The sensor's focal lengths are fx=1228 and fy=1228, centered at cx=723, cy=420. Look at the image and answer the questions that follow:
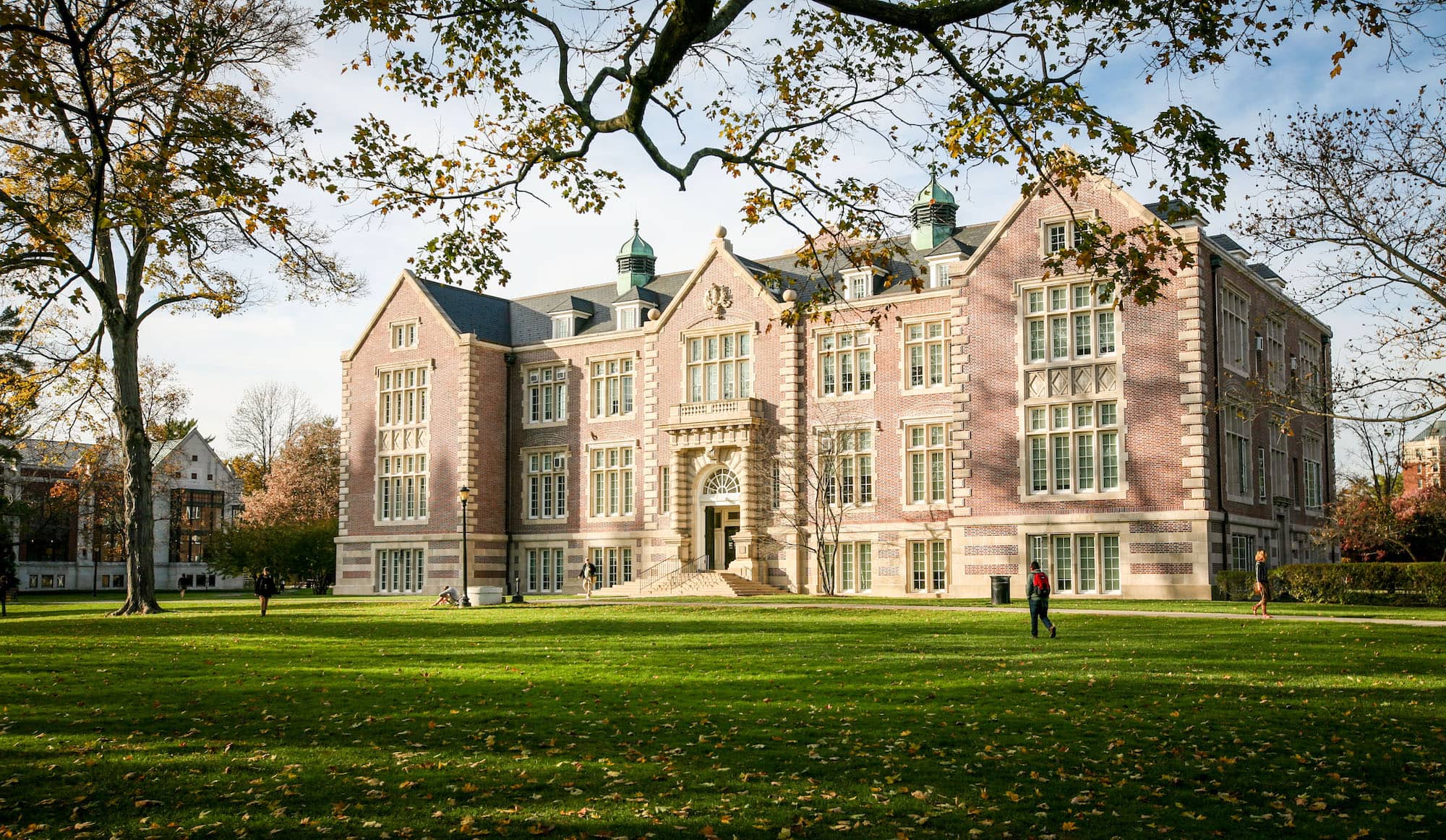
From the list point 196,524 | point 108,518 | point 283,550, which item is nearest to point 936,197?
point 283,550

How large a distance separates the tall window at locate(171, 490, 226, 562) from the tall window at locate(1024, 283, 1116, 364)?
7235 centimetres

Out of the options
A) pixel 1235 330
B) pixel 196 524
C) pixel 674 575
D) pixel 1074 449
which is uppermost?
pixel 1235 330

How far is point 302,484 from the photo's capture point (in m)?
77.1

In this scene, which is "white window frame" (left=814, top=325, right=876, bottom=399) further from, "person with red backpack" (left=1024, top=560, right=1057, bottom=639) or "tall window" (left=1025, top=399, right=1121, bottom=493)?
"person with red backpack" (left=1024, top=560, right=1057, bottom=639)

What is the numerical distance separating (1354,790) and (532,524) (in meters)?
46.4

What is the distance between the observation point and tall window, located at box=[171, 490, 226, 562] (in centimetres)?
9331

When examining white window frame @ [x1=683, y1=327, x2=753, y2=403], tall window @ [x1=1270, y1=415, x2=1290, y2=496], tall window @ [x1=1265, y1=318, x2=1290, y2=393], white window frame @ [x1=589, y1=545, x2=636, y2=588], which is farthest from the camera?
white window frame @ [x1=589, y1=545, x2=636, y2=588]

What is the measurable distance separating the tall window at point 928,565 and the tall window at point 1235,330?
11.1 meters

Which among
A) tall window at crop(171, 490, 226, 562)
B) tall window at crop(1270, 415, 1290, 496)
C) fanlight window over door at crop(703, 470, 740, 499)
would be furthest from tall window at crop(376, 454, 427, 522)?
tall window at crop(171, 490, 226, 562)

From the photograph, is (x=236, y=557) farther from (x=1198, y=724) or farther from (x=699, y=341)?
(x=1198, y=724)

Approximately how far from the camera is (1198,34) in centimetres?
1194

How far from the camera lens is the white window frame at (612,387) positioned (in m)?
51.4

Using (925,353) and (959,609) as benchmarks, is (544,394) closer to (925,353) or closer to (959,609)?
(925,353)

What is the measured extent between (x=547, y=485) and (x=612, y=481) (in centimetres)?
372
